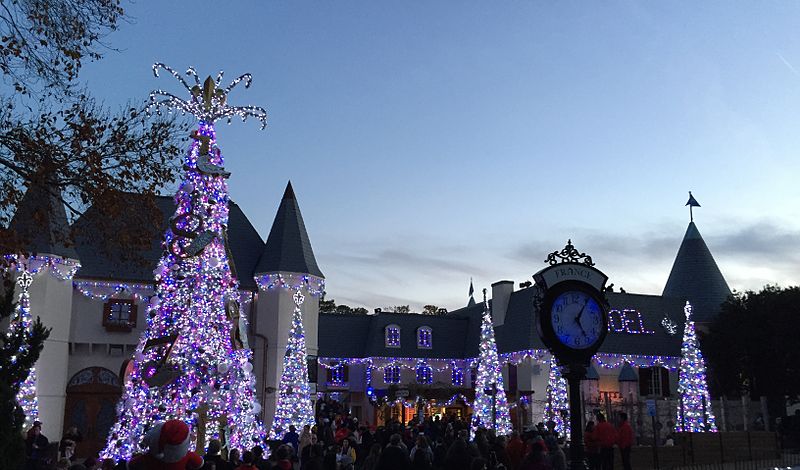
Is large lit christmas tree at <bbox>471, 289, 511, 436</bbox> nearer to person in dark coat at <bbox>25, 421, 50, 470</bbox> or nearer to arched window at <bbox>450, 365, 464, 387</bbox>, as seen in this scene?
arched window at <bbox>450, 365, 464, 387</bbox>

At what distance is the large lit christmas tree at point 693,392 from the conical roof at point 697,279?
1476 cm

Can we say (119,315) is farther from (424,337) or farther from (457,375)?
(457,375)

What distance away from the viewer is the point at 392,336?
45812 mm

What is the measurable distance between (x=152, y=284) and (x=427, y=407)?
1895cm

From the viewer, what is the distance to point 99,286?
32.1 m

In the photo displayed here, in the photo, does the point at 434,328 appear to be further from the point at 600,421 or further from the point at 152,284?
the point at 600,421

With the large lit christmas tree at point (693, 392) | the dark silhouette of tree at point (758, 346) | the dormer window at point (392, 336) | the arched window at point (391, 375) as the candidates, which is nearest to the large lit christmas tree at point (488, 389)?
the large lit christmas tree at point (693, 392)

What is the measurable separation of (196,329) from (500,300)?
30958mm

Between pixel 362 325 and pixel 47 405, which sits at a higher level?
pixel 362 325

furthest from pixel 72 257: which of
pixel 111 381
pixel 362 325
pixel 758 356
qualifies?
pixel 758 356

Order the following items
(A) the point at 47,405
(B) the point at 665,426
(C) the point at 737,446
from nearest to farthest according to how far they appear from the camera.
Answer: (C) the point at 737,446 → (A) the point at 47,405 → (B) the point at 665,426

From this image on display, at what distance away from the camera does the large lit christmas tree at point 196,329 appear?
17.6 metres

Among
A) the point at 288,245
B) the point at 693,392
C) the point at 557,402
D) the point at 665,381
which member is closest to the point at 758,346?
the point at 665,381

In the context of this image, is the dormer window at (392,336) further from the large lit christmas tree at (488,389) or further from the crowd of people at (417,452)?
the crowd of people at (417,452)
